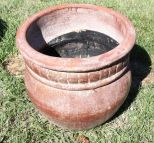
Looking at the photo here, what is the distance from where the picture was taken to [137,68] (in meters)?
4.52

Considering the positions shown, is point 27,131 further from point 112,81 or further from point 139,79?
point 139,79

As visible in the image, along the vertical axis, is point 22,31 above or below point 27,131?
above

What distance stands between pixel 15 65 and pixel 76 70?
1904 millimetres

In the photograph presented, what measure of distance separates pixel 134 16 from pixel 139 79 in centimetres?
130

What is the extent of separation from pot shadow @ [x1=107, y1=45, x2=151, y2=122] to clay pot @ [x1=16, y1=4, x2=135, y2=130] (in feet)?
2.23

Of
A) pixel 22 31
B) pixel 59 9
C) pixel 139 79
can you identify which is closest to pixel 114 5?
pixel 139 79

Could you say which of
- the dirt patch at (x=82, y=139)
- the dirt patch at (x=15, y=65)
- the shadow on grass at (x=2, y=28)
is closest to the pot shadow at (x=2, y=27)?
the shadow on grass at (x=2, y=28)

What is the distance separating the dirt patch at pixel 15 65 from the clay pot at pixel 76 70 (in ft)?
2.86

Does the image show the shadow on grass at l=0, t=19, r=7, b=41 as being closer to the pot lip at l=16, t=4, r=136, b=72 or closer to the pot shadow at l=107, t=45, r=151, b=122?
the pot shadow at l=107, t=45, r=151, b=122

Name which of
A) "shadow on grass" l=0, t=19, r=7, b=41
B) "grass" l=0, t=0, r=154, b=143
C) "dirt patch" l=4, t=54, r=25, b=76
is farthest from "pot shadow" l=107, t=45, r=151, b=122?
"shadow on grass" l=0, t=19, r=7, b=41

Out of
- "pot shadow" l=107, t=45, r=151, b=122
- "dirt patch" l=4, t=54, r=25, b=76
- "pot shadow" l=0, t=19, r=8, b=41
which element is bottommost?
"dirt patch" l=4, t=54, r=25, b=76

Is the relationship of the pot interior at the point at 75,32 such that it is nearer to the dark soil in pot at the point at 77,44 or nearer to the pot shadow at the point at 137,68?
the dark soil in pot at the point at 77,44

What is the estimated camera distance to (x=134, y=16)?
209 inches

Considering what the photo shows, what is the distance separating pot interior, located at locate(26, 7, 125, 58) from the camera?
362 cm
